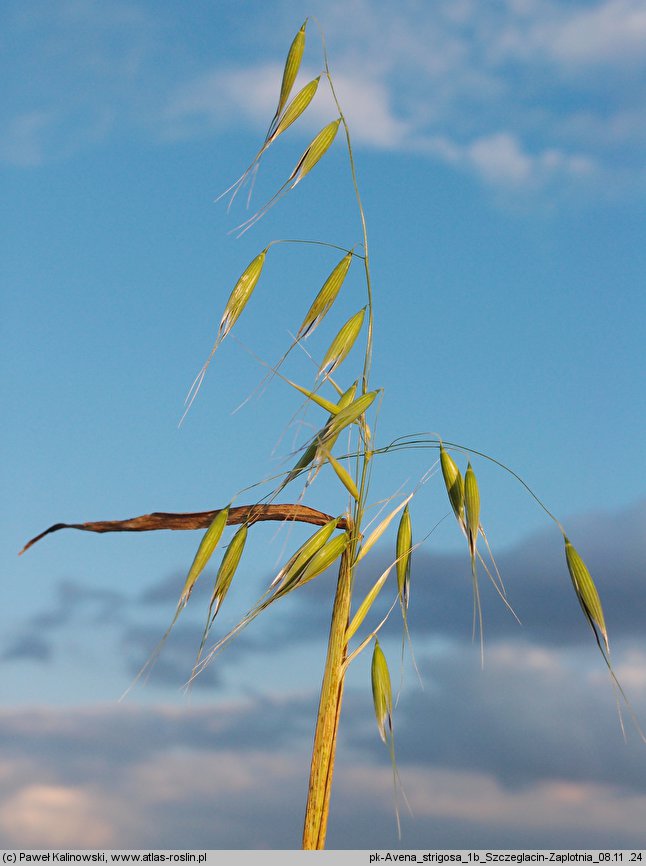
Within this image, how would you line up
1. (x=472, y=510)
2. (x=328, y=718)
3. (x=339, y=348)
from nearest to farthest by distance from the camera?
(x=328, y=718)
(x=472, y=510)
(x=339, y=348)

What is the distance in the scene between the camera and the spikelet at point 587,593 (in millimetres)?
2371

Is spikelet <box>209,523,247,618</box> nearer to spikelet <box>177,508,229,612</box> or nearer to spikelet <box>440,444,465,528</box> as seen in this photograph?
spikelet <box>177,508,229,612</box>

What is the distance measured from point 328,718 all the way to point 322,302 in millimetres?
1241

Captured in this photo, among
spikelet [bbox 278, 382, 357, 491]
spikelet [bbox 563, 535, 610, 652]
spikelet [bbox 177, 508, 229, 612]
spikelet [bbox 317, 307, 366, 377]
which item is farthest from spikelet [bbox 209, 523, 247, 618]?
spikelet [bbox 563, 535, 610, 652]

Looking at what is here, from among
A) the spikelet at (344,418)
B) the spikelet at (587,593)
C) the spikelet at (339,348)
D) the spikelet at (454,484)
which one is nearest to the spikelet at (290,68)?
the spikelet at (339,348)

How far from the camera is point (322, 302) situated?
2.47 meters

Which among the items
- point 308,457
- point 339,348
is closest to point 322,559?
point 308,457

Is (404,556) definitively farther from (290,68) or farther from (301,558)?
(290,68)

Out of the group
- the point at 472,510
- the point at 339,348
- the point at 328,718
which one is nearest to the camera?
the point at 328,718

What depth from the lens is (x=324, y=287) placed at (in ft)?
8.13

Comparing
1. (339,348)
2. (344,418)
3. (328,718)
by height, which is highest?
(339,348)
